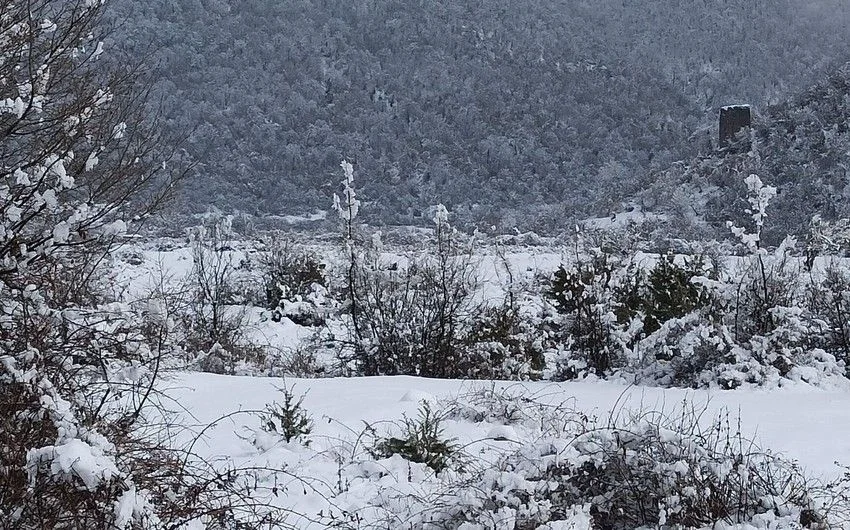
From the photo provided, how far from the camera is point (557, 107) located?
63.7 meters

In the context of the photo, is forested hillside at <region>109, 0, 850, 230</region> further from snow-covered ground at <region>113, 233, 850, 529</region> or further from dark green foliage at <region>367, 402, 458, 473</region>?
dark green foliage at <region>367, 402, 458, 473</region>

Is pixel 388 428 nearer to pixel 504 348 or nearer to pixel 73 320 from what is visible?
pixel 73 320

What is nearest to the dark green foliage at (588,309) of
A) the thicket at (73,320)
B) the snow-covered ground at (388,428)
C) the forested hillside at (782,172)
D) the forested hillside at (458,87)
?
the snow-covered ground at (388,428)

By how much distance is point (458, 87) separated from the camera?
68.0 metres

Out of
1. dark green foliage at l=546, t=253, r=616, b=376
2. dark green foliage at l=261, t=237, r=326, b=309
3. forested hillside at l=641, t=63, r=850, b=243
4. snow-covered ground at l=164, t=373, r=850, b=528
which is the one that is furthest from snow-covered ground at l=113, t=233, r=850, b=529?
forested hillside at l=641, t=63, r=850, b=243

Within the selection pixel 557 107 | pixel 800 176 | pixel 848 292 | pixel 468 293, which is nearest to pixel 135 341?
pixel 468 293

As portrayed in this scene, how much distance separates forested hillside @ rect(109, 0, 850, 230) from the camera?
53.5 meters

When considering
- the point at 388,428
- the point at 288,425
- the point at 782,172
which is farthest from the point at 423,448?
the point at 782,172

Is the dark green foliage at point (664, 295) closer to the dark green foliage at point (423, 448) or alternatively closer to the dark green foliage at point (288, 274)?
the dark green foliage at point (423, 448)

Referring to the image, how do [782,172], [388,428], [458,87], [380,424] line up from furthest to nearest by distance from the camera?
1. [458,87]
2. [782,172]
3. [380,424]
4. [388,428]

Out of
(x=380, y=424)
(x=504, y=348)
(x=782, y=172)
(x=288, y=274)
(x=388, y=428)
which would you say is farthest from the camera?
(x=782, y=172)

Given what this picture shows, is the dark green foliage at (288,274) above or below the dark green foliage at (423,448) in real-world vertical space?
above

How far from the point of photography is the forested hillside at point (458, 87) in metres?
53.5

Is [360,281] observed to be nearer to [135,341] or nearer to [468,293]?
[468,293]
